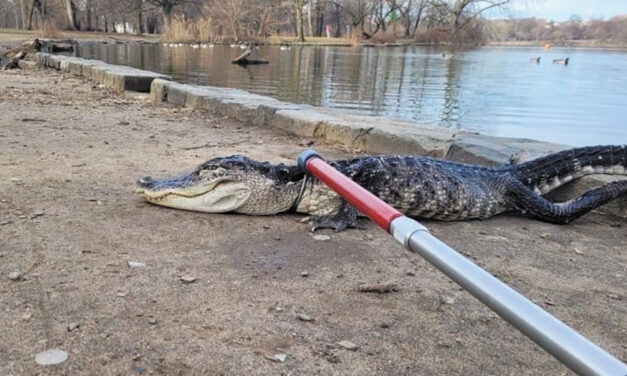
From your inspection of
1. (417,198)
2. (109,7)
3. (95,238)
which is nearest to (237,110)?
(417,198)

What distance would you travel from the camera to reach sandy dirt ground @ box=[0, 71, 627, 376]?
2.01 metres

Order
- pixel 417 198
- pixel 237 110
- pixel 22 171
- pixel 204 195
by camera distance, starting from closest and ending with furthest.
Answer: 1. pixel 204 195
2. pixel 417 198
3. pixel 22 171
4. pixel 237 110

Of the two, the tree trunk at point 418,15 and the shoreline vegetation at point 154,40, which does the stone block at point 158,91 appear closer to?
the shoreline vegetation at point 154,40

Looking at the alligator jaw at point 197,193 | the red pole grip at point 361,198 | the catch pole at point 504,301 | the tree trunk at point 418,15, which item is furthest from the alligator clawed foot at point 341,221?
the tree trunk at point 418,15

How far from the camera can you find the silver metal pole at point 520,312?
106 centimetres

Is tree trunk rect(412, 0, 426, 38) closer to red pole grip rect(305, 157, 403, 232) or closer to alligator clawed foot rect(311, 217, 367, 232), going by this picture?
alligator clawed foot rect(311, 217, 367, 232)

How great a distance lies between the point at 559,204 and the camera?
13.8ft

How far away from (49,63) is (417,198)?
1538cm

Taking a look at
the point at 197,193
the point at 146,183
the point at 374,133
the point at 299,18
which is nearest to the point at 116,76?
the point at 374,133

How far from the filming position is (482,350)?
85.6 inches

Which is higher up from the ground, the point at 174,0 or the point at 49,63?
the point at 174,0

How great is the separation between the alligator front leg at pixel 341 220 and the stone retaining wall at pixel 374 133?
203cm

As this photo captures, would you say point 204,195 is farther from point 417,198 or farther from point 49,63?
point 49,63

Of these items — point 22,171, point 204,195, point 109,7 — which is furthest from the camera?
point 109,7
